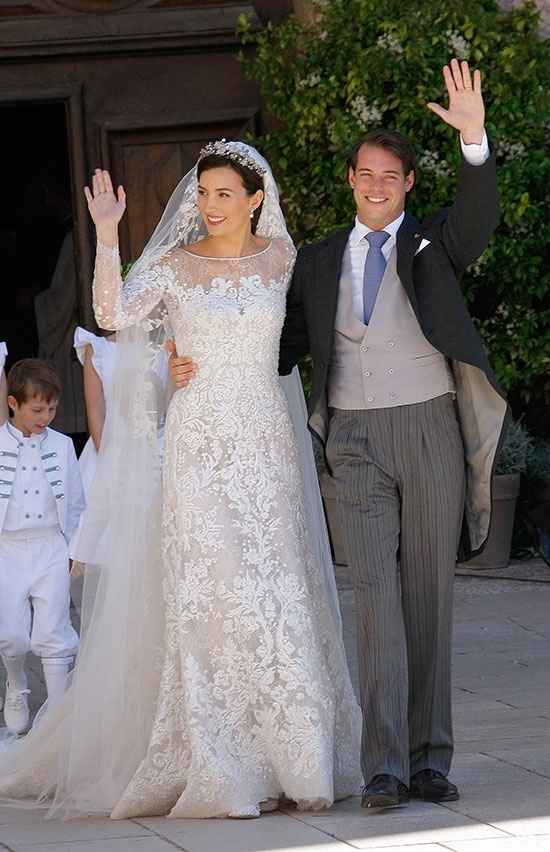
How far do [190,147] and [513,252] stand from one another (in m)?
1.95

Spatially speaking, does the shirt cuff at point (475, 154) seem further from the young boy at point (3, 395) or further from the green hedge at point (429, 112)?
the green hedge at point (429, 112)

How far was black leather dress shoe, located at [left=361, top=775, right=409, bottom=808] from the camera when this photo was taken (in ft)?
15.4

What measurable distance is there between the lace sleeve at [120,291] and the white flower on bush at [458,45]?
4265 millimetres

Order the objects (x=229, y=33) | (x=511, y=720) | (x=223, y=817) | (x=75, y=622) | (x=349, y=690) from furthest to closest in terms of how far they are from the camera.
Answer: (x=229, y=33)
(x=75, y=622)
(x=511, y=720)
(x=349, y=690)
(x=223, y=817)

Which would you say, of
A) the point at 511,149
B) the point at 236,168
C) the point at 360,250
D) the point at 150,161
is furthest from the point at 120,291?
the point at 150,161

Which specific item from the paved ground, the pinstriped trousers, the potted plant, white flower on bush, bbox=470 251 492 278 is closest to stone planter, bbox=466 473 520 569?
the potted plant

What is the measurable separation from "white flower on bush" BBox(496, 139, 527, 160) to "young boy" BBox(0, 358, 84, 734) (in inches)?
135

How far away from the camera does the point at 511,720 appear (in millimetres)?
5980

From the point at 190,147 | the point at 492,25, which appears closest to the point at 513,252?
the point at 492,25

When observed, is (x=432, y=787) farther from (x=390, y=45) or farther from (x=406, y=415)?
(x=390, y=45)

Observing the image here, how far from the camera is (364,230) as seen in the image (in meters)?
5.01

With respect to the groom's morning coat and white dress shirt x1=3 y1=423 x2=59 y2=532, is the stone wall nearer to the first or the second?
white dress shirt x1=3 y1=423 x2=59 y2=532

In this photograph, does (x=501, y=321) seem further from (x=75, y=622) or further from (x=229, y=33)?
(x=75, y=622)

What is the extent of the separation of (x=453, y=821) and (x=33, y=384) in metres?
2.47
